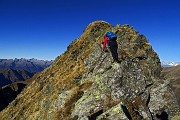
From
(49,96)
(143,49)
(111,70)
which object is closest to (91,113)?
(111,70)

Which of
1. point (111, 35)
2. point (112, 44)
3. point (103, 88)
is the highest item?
point (111, 35)

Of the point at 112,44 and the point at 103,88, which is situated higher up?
the point at 112,44

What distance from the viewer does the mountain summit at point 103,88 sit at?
85.5 ft

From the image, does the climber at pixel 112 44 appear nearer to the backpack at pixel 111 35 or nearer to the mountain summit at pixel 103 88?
the backpack at pixel 111 35

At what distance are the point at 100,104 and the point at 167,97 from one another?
25.1 ft

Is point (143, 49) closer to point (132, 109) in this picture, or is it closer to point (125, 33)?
point (125, 33)

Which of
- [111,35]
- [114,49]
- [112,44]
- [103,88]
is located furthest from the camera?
[114,49]

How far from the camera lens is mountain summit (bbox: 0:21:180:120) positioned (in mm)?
26047

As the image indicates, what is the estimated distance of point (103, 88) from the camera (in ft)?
88.6

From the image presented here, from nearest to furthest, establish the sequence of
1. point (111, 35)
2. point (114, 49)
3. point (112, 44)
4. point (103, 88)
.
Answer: point (103, 88) < point (111, 35) < point (112, 44) < point (114, 49)

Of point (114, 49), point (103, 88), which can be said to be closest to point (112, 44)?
point (114, 49)

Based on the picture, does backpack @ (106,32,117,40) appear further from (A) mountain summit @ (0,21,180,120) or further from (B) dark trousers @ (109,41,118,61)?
(A) mountain summit @ (0,21,180,120)

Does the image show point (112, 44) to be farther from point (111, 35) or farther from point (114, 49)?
point (111, 35)

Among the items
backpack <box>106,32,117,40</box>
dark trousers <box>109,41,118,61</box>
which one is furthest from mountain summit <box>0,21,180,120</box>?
backpack <box>106,32,117,40</box>
